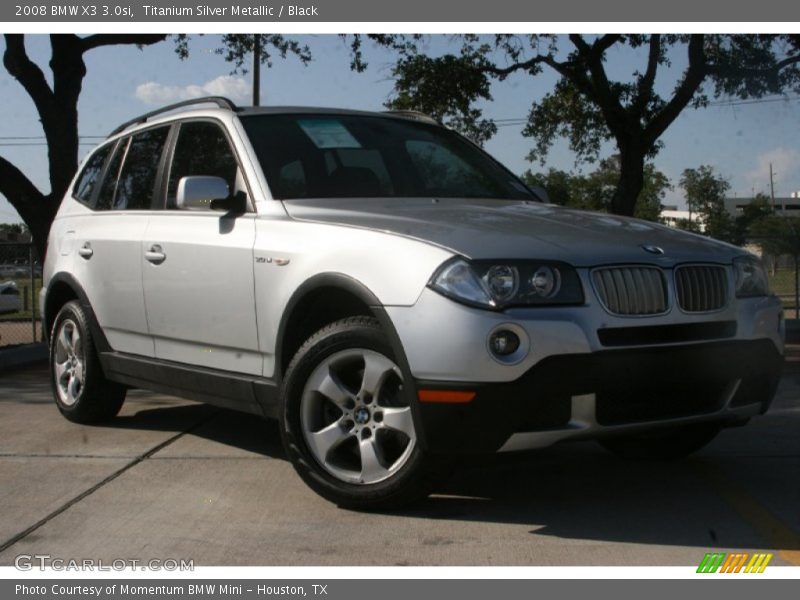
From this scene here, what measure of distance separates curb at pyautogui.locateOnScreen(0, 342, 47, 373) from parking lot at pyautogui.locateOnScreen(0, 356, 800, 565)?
4.78m

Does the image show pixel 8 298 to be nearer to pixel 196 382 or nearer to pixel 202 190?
pixel 196 382

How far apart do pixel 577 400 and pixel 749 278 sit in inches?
49.3

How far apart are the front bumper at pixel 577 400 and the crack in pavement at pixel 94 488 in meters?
1.72

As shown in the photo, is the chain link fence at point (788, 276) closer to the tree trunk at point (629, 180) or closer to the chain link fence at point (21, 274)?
the tree trunk at point (629, 180)

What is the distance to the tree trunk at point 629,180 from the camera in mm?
18375

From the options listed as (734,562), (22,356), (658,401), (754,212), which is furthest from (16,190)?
(754,212)

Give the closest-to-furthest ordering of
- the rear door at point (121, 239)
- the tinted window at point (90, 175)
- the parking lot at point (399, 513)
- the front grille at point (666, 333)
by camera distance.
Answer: the parking lot at point (399, 513) < the front grille at point (666, 333) < the rear door at point (121, 239) < the tinted window at point (90, 175)

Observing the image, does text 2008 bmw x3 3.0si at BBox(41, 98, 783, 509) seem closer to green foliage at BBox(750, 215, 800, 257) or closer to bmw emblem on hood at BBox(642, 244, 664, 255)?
bmw emblem on hood at BBox(642, 244, 664, 255)

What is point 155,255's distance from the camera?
5.93 meters

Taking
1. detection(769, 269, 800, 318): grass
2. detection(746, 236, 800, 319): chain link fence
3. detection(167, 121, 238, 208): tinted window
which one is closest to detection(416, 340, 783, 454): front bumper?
detection(167, 121, 238, 208): tinted window

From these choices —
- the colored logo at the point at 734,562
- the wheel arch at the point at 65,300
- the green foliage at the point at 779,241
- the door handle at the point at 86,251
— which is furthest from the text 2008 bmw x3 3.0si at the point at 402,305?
the green foliage at the point at 779,241

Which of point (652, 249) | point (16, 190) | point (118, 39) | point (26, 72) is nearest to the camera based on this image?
point (652, 249)

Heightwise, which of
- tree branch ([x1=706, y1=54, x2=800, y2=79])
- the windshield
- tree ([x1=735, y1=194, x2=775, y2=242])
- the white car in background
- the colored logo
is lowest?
tree ([x1=735, y1=194, x2=775, y2=242])

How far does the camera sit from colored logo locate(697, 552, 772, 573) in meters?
3.87
